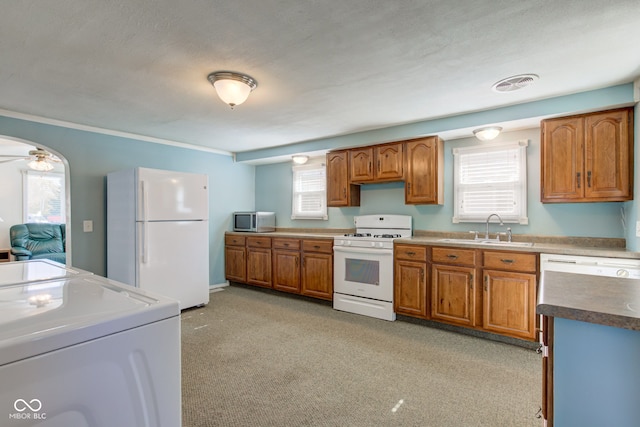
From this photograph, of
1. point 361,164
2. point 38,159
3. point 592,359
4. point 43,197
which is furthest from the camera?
point 43,197

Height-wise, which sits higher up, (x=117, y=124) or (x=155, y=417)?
(x=117, y=124)

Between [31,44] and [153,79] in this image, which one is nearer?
[31,44]

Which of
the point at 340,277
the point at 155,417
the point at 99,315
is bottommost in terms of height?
the point at 340,277

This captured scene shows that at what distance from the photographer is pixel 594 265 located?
2578 mm

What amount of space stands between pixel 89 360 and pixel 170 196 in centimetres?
343

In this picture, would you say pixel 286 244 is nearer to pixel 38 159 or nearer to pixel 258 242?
pixel 258 242

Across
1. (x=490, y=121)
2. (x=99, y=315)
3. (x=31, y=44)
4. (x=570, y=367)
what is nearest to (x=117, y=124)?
(x=31, y=44)

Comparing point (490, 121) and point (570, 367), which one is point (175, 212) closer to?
point (490, 121)

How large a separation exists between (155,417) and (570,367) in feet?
4.11

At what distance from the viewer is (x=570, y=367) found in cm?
104

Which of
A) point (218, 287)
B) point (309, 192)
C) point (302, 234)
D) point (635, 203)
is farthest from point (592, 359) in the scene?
point (218, 287)

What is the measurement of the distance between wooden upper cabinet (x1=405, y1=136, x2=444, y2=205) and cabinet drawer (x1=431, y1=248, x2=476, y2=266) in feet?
2.13

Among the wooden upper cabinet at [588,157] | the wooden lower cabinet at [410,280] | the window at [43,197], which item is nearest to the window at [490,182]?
the wooden upper cabinet at [588,157]

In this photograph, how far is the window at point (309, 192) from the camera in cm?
510
